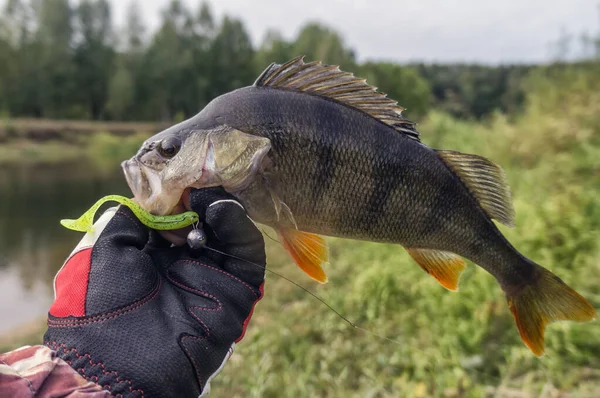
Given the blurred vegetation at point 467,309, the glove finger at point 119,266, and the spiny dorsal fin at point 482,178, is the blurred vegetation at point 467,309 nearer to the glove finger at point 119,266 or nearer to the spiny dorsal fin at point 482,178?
the spiny dorsal fin at point 482,178

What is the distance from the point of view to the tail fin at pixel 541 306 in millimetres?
1962

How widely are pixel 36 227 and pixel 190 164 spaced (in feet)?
40.9

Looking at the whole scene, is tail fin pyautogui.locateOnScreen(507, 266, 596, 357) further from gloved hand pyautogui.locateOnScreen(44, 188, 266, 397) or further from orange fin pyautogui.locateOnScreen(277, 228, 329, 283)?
gloved hand pyautogui.locateOnScreen(44, 188, 266, 397)

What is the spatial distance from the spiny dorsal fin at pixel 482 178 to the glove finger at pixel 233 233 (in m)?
0.94

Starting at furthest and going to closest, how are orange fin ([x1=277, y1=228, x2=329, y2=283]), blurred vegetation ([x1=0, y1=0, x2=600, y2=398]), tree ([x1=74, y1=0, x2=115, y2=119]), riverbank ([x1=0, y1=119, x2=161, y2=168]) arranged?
tree ([x1=74, y1=0, x2=115, y2=119]) < riverbank ([x1=0, y1=119, x2=161, y2=168]) < blurred vegetation ([x1=0, y1=0, x2=600, y2=398]) < orange fin ([x1=277, y1=228, x2=329, y2=283])

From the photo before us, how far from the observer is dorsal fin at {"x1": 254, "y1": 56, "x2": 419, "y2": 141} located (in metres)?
1.94

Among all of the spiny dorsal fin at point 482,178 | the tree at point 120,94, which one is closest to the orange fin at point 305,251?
the spiny dorsal fin at point 482,178

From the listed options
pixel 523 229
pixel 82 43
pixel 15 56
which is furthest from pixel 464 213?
pixel 82 43

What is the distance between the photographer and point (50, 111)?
35.9 metres

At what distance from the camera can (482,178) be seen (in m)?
1.99

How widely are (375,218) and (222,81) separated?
38900mm

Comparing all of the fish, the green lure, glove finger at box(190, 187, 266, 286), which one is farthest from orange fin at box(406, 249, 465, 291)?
the green lure

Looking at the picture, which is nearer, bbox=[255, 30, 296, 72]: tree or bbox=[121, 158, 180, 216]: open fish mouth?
bbox=[121, 158, 180, 216]: open fish mouth

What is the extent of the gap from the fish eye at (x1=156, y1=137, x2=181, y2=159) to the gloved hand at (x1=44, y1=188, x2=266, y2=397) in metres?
0.21
